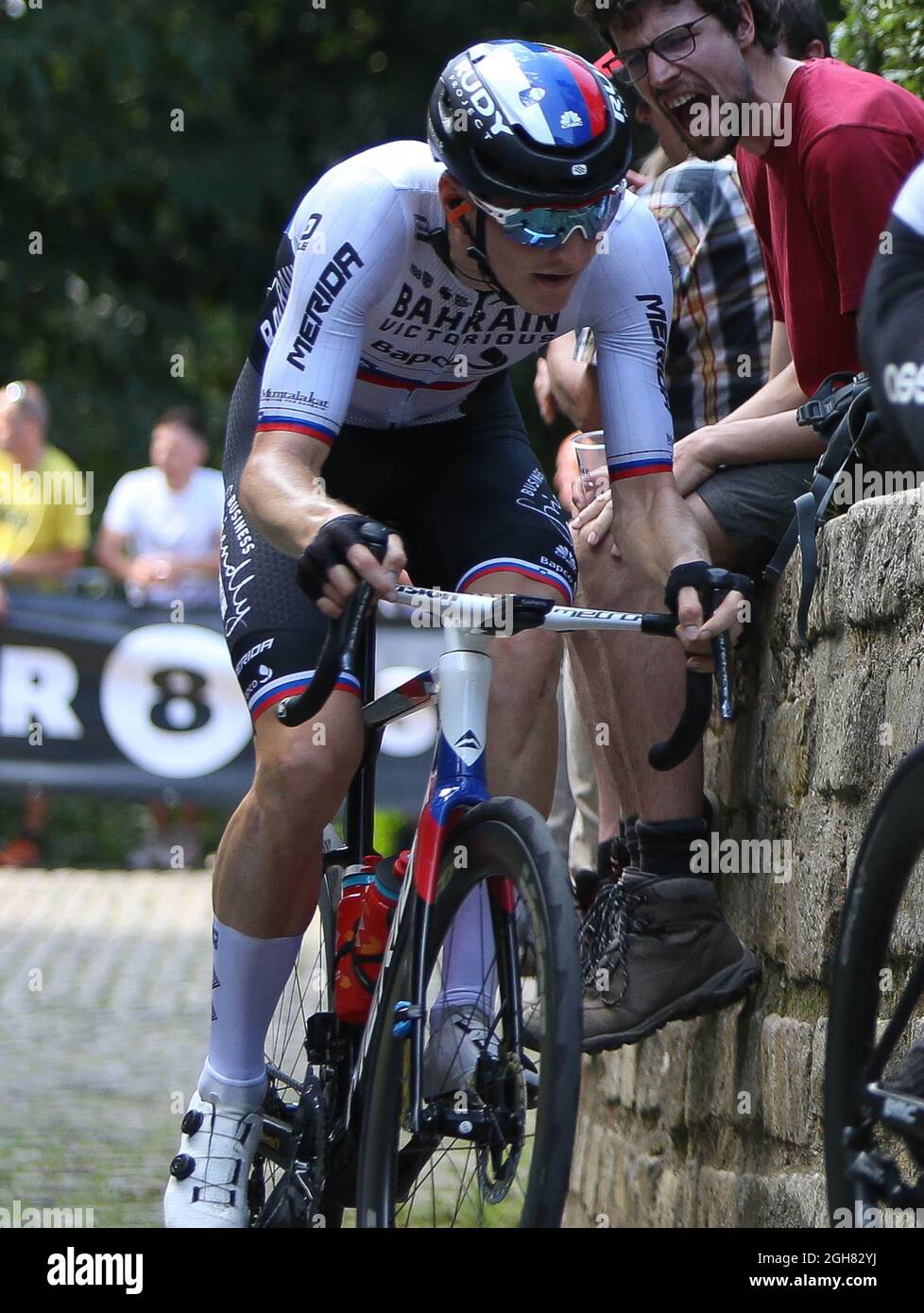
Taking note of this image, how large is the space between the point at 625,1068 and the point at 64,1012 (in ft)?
11.3

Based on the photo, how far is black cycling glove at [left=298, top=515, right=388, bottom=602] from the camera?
294 centimetres

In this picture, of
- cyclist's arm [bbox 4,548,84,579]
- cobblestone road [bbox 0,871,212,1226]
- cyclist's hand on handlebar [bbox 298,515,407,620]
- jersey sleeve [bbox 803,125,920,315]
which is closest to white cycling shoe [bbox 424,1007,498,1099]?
cyclist's hand on handlebar [bbox 298,515,407,620]

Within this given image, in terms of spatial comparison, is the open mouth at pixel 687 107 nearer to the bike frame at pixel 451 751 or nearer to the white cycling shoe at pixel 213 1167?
the bike frame at pixel 451 751

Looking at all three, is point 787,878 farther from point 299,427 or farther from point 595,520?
point 299,427

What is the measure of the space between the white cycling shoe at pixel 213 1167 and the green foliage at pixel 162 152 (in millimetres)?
12575

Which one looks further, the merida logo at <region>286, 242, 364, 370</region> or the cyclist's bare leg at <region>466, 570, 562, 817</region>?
the cyclist's bare leg at <region>466, 570, 562, 817</region>

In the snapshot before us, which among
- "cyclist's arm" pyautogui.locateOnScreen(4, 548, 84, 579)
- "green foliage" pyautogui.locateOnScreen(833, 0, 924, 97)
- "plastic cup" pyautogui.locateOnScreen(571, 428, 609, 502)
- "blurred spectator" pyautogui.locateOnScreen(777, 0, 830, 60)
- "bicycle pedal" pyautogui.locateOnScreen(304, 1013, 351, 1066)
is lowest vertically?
"bicycle pedal" pyautogui.locateOnScreen(304, 1013, 351, 1066)

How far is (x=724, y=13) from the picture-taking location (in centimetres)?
390

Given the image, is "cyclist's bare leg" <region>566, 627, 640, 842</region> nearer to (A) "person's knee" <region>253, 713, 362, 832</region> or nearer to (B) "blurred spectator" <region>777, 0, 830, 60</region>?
(A) "person's knee" <region>253, 713, 362, 832</region>

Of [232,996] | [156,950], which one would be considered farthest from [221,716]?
[232,996]

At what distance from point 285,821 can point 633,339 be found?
1.10m

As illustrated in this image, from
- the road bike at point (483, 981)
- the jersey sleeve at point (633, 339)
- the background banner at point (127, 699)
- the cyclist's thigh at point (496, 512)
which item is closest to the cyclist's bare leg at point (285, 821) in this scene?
the road bike at point (483, 981)

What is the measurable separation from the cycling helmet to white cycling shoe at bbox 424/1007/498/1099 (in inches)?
51.5

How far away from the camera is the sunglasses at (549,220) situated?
124 inches
